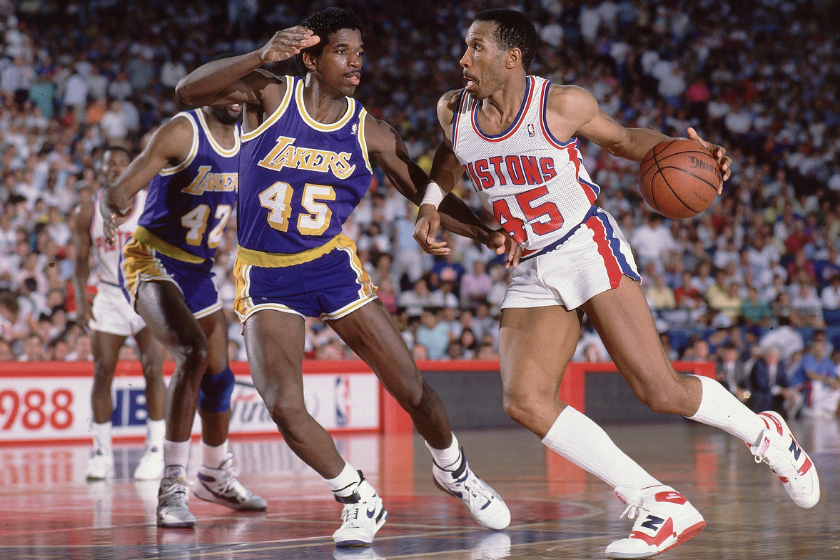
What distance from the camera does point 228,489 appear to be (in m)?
5.95

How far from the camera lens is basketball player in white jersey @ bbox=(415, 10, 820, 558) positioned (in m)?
4.46

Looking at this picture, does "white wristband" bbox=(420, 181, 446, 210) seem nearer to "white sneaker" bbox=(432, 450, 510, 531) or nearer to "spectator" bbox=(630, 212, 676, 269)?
"white sneaker" bbox=(432, 450, 510, 531)

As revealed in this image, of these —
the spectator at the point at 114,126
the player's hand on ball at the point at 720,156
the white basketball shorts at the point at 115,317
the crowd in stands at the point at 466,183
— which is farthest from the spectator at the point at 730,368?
the player's hand on ball at the point at 720,156

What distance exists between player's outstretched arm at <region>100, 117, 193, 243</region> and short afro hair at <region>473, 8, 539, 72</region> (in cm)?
198

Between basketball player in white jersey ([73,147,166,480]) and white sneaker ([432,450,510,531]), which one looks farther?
basketball player in white jersey ([73,147,166,480])

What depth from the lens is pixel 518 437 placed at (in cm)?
1218

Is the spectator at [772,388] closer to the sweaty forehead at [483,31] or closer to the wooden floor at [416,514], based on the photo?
the wooden floor at [416,514]

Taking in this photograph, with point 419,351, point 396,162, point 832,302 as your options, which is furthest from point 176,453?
point 832,302

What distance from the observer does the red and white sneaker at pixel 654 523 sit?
407 centimetres

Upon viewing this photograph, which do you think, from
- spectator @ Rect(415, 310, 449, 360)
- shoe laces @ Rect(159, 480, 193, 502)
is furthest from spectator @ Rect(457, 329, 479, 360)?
shoe laces @ Rect(159, 480, 193, 502)

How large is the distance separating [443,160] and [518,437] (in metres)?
7.60

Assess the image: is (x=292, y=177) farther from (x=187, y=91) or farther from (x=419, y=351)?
(x=419, y=351)

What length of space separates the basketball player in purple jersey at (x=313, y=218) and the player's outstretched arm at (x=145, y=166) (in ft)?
2.67

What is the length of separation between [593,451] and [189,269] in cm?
291
